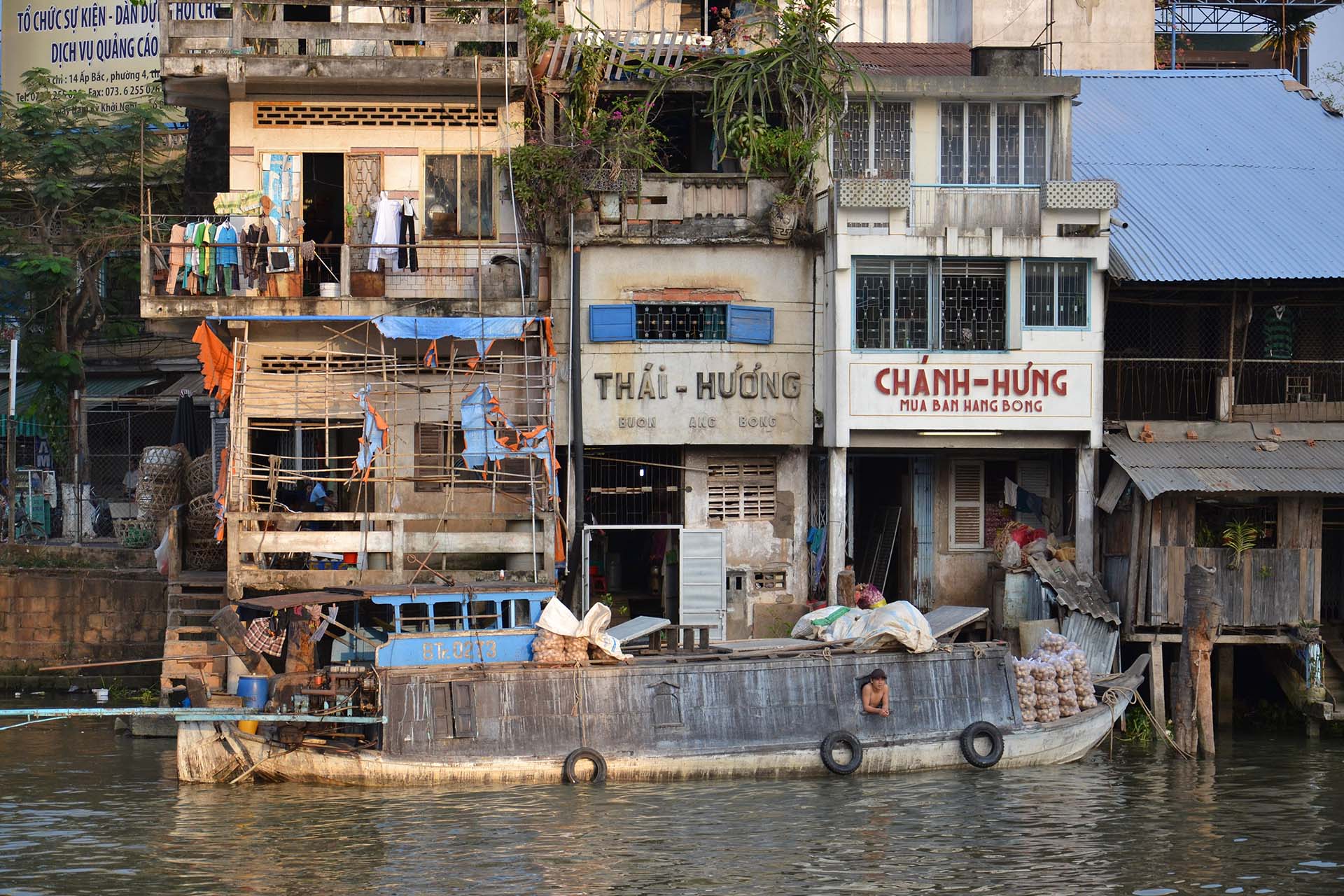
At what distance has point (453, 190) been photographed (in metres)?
26.4

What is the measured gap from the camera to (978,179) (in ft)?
86.1

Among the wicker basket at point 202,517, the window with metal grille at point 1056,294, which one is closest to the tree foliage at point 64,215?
the wicker basket at point 202,517

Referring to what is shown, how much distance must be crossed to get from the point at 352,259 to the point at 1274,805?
1468cm

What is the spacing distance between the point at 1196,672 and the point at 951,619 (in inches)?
127

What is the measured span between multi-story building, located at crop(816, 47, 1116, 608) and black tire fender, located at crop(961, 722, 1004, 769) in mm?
3973

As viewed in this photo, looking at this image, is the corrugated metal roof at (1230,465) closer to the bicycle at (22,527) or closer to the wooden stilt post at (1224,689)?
the wooden stilt post at (1224,689)

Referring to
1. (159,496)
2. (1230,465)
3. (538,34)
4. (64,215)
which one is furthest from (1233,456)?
(64,215)

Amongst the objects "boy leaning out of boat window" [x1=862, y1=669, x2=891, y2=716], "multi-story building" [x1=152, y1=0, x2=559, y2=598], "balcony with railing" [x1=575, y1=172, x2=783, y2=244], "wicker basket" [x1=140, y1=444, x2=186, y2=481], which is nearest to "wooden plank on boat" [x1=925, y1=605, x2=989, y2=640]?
"boy leaning out of boat window" [x1=862, y1=669, x2=891, y2=716]

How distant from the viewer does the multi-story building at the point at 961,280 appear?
2550 centimetres

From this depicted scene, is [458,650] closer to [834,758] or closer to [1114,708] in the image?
[834,758]

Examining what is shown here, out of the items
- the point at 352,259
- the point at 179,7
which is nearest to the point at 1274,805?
the point at 352,259

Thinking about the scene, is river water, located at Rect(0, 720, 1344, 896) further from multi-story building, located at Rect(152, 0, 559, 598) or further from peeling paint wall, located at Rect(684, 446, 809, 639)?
peeling paint wall, located at Rect(684, 446, 809, 639)

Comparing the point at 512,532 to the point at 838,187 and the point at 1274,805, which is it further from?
the point at 1274,805

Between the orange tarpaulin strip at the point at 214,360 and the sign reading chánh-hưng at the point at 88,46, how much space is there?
16.3 meters
